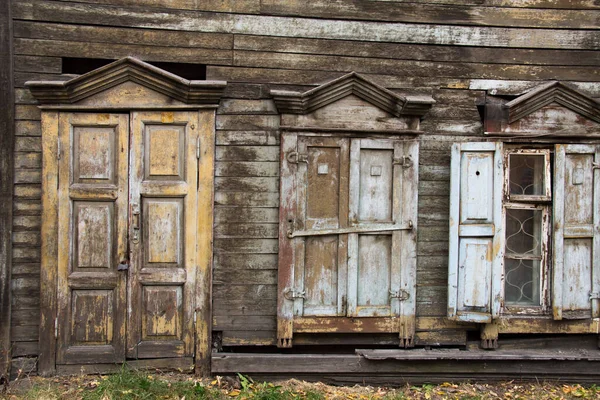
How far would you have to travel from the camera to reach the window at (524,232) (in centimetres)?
494

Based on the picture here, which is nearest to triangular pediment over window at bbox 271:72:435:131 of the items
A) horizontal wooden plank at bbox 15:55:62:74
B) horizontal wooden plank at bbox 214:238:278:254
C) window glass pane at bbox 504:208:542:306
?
horizontal wooden plank at bbox 214:238:278:254

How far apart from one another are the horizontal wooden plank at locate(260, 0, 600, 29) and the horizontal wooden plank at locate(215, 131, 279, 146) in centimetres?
108

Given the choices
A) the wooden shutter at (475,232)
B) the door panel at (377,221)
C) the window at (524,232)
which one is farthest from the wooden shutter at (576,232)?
the door panel at (377,221)

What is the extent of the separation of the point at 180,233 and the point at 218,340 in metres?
1.02

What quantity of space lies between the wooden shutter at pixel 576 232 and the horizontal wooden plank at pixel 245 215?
8.29 feet

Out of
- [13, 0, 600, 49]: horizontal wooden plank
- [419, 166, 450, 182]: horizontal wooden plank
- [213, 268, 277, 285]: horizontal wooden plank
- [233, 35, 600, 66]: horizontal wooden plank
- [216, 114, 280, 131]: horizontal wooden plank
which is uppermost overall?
[13, 0, 600, 49]: horizontal wooden plank

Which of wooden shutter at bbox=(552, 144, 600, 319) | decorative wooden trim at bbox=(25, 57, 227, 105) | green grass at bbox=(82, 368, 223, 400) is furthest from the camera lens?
wooden shutter at bbox=(552, 144, 600, 319)

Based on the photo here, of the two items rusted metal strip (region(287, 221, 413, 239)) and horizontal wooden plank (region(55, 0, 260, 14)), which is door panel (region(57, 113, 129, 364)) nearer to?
horizontal wooden plank (region(55, 0, 260, 14))

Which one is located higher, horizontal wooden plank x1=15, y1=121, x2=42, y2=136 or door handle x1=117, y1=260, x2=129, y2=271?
horizontal wooden plank x1=15, y1=121, x2=42, y2=136

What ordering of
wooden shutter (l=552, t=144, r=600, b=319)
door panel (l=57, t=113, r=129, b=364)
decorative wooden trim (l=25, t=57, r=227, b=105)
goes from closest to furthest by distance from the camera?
decorative wooden trim (l=25, t=57, r=227, b=105)
door panel (l=57, t=113, r=129, b=364)
wooden shutter (l=552, t=144, r=600, b=319)

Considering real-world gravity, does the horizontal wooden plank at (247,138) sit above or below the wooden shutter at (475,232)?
above

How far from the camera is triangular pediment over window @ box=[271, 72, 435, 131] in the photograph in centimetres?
489

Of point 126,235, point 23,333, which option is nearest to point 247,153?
point 126,235

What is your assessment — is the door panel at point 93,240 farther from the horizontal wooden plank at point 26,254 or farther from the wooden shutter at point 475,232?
the wooden shutter at point 475,232
